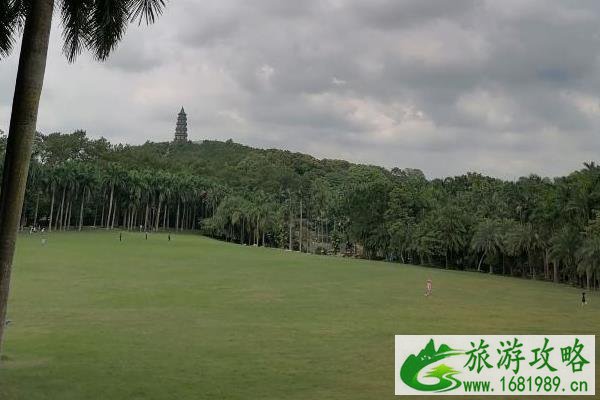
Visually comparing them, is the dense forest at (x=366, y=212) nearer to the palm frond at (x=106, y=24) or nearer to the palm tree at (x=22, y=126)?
the palm frond at (x=106, y=24)

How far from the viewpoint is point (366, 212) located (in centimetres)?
10594

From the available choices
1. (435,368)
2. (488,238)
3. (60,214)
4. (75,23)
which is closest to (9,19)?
(75,23)

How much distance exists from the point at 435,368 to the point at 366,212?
302ft

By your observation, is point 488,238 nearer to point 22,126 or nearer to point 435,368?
point 435,368

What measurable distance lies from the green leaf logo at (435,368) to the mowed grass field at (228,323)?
1.68 meters

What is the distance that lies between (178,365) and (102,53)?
12.0 metres

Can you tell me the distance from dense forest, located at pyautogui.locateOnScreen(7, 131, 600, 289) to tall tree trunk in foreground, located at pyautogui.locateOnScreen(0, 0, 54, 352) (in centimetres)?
5862

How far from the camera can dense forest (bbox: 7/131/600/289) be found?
69125 millimetres

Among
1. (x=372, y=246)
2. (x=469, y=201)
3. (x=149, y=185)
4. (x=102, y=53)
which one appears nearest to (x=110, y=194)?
(x=149, y=185)

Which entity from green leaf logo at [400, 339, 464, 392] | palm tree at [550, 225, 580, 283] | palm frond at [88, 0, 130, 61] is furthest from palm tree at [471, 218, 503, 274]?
palm frond at [88, 0, 130, 61]

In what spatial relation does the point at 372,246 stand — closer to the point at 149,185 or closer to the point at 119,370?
the point at 149,185

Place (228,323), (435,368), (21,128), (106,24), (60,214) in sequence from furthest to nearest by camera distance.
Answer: (60,214) < (228,323) < (435,368) < (106,24) < (21,128)

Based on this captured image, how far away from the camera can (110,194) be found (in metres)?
115

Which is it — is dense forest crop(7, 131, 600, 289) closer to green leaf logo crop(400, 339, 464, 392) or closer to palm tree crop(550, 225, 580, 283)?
palm tree crop(550, 225, 580, 283)
